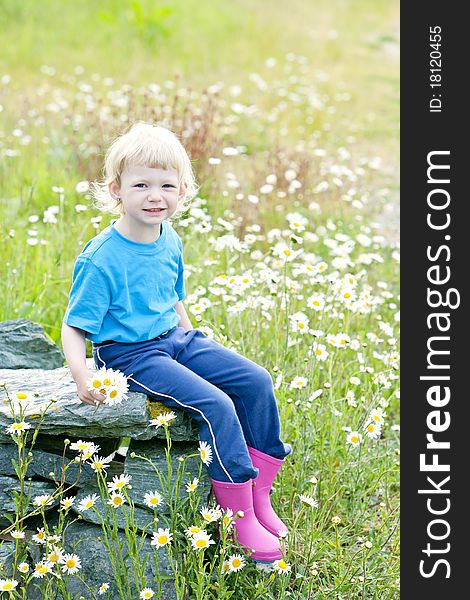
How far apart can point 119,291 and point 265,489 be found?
0.85 m

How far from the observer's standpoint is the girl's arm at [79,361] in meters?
2.76

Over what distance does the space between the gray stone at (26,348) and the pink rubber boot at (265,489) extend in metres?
1.11

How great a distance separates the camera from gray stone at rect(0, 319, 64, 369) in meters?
3.55

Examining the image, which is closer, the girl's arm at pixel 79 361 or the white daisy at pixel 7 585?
the white daisy at pixel 7 585

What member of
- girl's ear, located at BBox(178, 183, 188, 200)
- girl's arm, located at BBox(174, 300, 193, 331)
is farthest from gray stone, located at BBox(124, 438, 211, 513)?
girl's ear, located at BBox(178, 183, 188, 200)

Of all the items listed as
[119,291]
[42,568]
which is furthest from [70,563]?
[119,291]

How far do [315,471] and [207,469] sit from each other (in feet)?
2.29

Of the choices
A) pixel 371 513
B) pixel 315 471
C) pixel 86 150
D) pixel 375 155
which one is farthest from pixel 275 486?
pixel 375 155

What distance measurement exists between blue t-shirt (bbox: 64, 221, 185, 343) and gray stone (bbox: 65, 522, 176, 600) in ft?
2.16

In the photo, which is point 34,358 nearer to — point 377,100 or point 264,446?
point 264,446

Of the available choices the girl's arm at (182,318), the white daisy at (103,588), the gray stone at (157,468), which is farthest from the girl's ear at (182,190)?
the white daisy at (103,588)

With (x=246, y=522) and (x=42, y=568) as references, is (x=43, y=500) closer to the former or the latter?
(x=42, y=568)

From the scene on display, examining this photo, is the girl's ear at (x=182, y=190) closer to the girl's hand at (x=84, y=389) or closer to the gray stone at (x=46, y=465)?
the girl's hand at (x=84, y=389)

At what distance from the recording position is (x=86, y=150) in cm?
662
